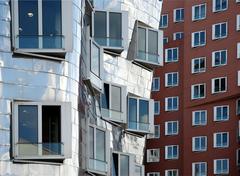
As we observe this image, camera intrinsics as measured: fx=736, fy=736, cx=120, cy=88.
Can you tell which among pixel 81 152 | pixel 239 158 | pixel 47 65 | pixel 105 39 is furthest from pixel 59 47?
pixel 239 158

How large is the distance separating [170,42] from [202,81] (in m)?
5.90

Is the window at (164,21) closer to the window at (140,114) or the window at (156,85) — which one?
the window at (156,85)

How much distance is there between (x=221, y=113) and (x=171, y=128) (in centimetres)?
540

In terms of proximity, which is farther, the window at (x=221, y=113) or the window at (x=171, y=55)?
the window at (x=171, y=55)

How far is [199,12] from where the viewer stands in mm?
57531

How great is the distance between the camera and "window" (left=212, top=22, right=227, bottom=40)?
55406 mm

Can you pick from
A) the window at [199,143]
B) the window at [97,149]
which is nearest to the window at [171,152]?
the window at [199,143]

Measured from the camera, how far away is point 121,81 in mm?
23641

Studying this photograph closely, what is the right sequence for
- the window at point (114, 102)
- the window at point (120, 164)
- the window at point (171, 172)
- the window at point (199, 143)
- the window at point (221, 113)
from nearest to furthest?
the window at point (114, 102) → the window at point (120, 164) → the window at point (221, 113) → the window at point (199, 143) → the window at point (171, 172)

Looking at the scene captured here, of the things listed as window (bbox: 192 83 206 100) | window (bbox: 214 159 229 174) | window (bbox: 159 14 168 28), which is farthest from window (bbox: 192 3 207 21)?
window (bbox: 214 159 229 174)

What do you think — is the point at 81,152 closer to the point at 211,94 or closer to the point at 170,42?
the point at 211,94

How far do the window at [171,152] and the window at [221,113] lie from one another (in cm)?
484

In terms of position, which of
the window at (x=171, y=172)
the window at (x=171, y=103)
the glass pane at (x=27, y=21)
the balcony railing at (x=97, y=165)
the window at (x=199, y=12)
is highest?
the window at (x=199, y=12)

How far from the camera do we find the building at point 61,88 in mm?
16938
